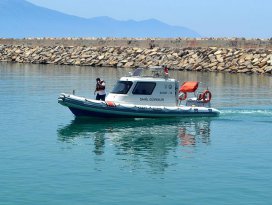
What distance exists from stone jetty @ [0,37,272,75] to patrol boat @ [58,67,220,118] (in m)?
38.4

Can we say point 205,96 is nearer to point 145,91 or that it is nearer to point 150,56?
point 145,91

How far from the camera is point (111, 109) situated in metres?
28.3

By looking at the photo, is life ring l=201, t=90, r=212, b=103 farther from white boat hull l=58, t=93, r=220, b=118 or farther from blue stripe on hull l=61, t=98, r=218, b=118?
blue stripe on hull l=61, t=98, r=218, b=118

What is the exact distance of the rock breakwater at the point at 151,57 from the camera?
233 feet

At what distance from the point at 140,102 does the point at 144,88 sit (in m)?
0.67

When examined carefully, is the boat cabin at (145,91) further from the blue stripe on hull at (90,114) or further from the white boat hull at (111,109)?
the blue stripe on hull at (90,114)

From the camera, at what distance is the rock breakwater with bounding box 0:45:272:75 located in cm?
7103

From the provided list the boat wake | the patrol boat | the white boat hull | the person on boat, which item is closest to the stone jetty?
the boat wake

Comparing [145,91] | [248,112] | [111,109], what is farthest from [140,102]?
[248,112]

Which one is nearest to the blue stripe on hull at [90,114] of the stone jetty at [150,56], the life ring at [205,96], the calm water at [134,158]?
the calm water at [134,158]

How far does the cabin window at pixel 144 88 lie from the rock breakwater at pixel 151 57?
131 ft

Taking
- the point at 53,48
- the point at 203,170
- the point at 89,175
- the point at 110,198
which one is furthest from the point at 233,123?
the point at 53,48

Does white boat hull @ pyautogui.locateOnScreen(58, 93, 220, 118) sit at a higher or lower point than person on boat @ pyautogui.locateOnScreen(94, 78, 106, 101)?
lower

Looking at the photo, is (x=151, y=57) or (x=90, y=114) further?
(x=151, y=57)
